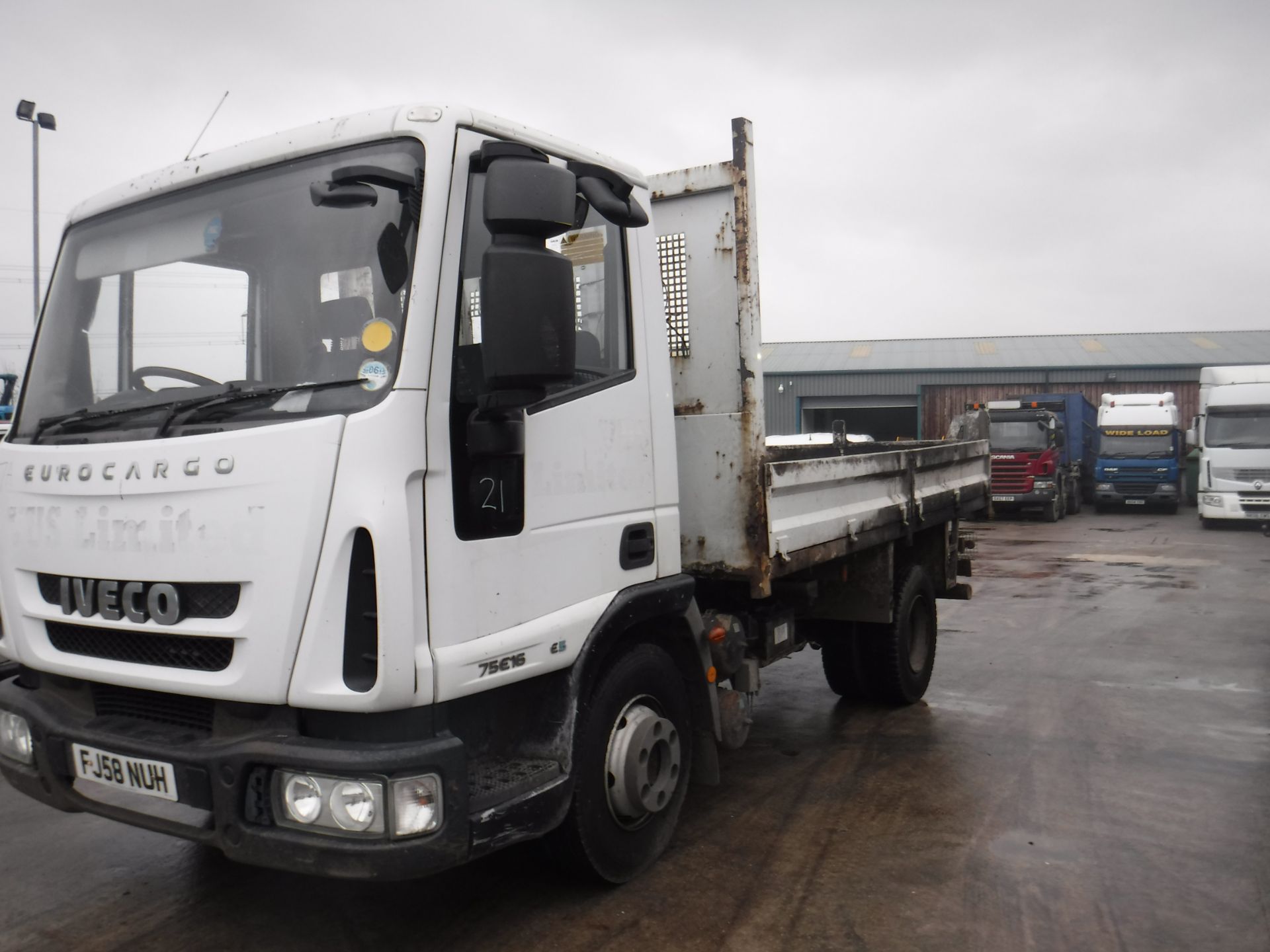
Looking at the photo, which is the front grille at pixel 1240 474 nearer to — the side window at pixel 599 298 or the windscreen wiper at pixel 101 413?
the side window at pixel 599 298

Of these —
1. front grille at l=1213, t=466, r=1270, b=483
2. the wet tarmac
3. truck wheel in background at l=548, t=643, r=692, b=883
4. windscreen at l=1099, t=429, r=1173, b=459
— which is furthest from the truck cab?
truck wheel in background at l=548, t=643, r=692, b=883

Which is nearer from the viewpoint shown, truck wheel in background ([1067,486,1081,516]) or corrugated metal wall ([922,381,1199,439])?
truck wheel in background ([1067,486,1081,516])

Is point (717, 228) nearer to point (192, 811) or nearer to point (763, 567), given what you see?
point (763, 567)

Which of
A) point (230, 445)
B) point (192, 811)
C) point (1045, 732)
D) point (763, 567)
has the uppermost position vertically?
point (230, 445)

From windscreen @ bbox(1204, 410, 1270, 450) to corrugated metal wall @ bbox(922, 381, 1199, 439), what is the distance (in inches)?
414

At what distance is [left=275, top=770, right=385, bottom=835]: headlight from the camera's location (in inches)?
98.2

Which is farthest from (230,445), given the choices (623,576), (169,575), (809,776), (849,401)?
(849,401)

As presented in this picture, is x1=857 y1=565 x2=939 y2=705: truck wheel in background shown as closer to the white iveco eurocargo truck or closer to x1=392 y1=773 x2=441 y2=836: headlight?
the white iveco eurocargo truck

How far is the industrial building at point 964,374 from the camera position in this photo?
101 feet

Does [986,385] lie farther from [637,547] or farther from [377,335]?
[377,335]

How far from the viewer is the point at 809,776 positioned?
4867 millimetres

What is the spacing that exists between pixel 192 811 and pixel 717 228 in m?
2.84

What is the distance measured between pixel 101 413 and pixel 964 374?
101 feet

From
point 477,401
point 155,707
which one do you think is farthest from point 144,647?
point 477,401
